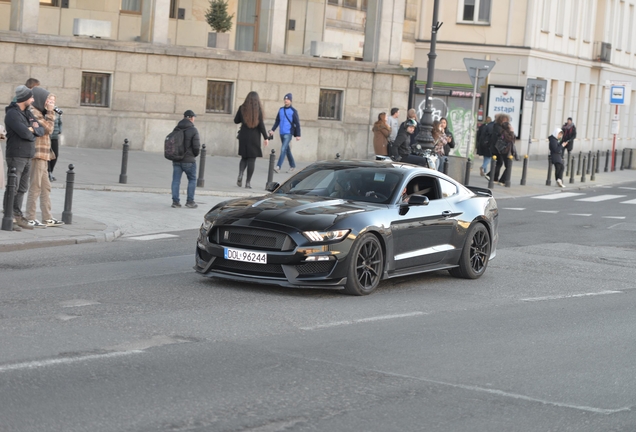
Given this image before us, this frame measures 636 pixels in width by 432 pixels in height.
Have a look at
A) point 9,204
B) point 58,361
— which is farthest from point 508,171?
point 58,361

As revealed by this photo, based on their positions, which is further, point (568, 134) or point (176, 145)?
point (568, 134)

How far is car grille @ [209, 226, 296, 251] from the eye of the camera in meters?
11.4

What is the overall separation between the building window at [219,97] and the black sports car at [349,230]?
1938 centimetres

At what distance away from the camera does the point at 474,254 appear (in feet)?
45.8

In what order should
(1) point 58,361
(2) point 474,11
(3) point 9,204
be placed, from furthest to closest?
(2) point 474,11 < (3) point 9,204 < (1) point 58,361

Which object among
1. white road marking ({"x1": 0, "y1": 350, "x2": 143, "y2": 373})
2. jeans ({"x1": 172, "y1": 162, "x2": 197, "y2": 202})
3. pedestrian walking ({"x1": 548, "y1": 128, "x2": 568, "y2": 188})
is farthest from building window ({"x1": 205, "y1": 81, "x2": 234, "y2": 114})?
white road marking ({"x1": 0, "y1": 350, "x2": 143, "y2": 373})

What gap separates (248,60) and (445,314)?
896 inches

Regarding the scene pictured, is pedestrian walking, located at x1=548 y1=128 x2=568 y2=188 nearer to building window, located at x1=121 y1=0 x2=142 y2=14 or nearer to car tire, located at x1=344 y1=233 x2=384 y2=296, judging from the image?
building window, located at x1=121 y1=0 x2=142 y2=14

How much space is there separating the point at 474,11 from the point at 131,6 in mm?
18814

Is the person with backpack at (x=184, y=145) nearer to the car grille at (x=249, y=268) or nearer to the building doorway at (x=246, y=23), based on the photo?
the car grille at (x=249, y=268)

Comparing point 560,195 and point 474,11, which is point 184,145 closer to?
point 560,195

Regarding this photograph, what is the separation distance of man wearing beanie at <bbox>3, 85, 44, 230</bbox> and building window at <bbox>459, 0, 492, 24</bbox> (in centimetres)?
3717

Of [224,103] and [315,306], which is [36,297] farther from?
[224,103]

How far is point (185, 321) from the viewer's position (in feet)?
32.1
